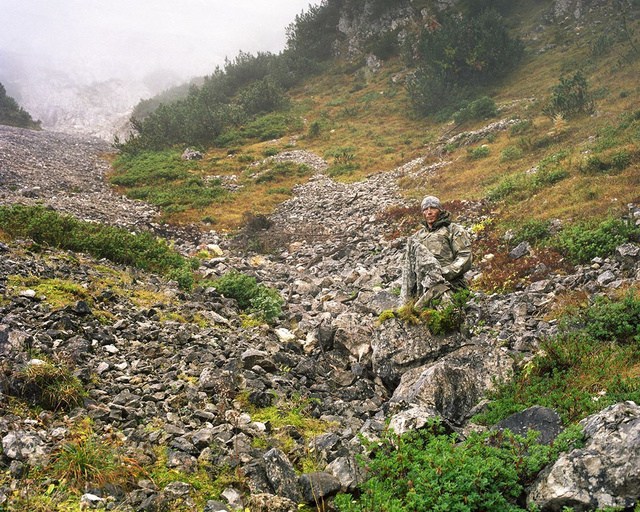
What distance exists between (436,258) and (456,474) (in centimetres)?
437

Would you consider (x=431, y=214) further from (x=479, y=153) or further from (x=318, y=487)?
(x=479, y=153)

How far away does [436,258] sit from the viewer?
24.6ft

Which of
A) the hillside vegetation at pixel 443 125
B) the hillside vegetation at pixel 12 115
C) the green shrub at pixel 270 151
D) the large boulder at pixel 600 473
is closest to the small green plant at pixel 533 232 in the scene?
the hillside vegetation at pixel 443 125

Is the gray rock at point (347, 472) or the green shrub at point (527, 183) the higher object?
the gray rock at point (347, 472)

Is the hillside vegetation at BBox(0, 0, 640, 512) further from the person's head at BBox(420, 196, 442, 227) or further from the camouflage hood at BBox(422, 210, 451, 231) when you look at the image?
the person's head at BBox(420, 196, 442, 227)

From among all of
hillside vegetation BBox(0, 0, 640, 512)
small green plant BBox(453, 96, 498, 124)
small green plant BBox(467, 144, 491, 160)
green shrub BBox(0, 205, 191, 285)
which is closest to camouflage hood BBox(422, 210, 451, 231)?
hillside vegetation BBox(0, 0, 640, 512)

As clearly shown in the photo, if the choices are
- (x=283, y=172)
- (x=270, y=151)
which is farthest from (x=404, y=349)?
(x=270, y=151)

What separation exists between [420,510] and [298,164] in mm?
26721

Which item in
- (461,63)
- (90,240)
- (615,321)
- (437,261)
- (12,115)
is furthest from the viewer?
(12,115)

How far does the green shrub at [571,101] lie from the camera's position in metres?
21.9

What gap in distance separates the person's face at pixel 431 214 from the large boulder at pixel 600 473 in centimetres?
434

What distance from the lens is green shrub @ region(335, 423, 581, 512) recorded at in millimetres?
3424

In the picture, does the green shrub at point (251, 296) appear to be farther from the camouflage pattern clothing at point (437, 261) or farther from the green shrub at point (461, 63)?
the green shrub at point (461, 63)

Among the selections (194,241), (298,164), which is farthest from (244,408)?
(298,164)
